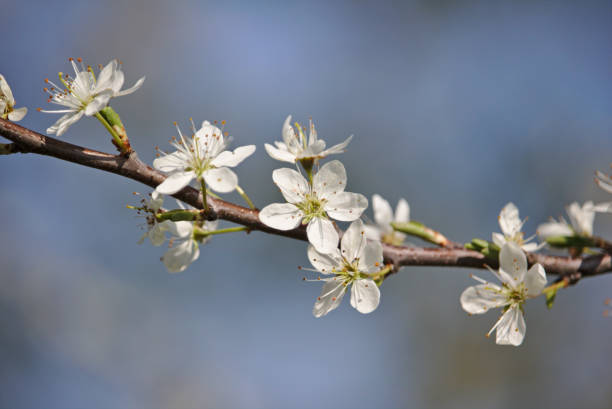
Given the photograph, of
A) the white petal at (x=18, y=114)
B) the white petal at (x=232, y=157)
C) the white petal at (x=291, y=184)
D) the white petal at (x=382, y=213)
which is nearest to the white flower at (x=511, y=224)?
the white petal at (x=382, y=213)

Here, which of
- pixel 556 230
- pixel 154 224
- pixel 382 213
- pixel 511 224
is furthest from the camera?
pixel 382 213

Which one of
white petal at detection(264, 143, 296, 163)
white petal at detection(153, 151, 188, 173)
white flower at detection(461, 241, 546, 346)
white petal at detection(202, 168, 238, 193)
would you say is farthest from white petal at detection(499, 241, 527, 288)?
white petal at detection(153, 151, 188, 173)

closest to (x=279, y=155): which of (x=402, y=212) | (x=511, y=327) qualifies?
(x=511, y=327)

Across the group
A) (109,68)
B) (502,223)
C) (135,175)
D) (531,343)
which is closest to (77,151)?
(135,175)

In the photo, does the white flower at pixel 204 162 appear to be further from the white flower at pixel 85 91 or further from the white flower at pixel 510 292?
the white flower at pixel 510 292

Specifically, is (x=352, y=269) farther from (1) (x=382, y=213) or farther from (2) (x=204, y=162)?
(1) (x=382, y=213)

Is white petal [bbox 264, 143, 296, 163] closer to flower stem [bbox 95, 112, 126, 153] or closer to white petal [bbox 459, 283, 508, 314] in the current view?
flower stem [bbox 95, 112, 126, 153]

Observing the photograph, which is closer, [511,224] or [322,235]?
[322,235]

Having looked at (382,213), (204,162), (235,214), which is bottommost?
(235,214)
